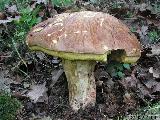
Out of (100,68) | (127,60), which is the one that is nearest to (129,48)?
(127,60)

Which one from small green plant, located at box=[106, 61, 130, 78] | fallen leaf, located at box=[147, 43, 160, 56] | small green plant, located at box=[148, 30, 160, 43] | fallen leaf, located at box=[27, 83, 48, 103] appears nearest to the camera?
fallen leaf, located at box=[27, 83, 48, 103]

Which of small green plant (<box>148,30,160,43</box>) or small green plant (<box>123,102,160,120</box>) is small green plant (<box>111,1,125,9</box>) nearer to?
small green plant (<box>148,30,160,43</box>)

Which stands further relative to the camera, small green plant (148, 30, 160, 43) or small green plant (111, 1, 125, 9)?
small green plant (111, 1, 125, 9)

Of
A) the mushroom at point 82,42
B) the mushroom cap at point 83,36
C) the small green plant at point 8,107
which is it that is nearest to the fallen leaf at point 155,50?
the mushroom at point 82,42

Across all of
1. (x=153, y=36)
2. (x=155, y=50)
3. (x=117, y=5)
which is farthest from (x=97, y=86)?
(x=117, y=5)

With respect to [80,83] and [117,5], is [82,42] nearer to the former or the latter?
[80,83]

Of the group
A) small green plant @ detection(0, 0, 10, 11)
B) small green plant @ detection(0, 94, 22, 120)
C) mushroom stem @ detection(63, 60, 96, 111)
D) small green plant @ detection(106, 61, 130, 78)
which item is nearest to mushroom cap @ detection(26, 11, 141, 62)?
mushroom stem @ detection(63, 60, 96, 111)
